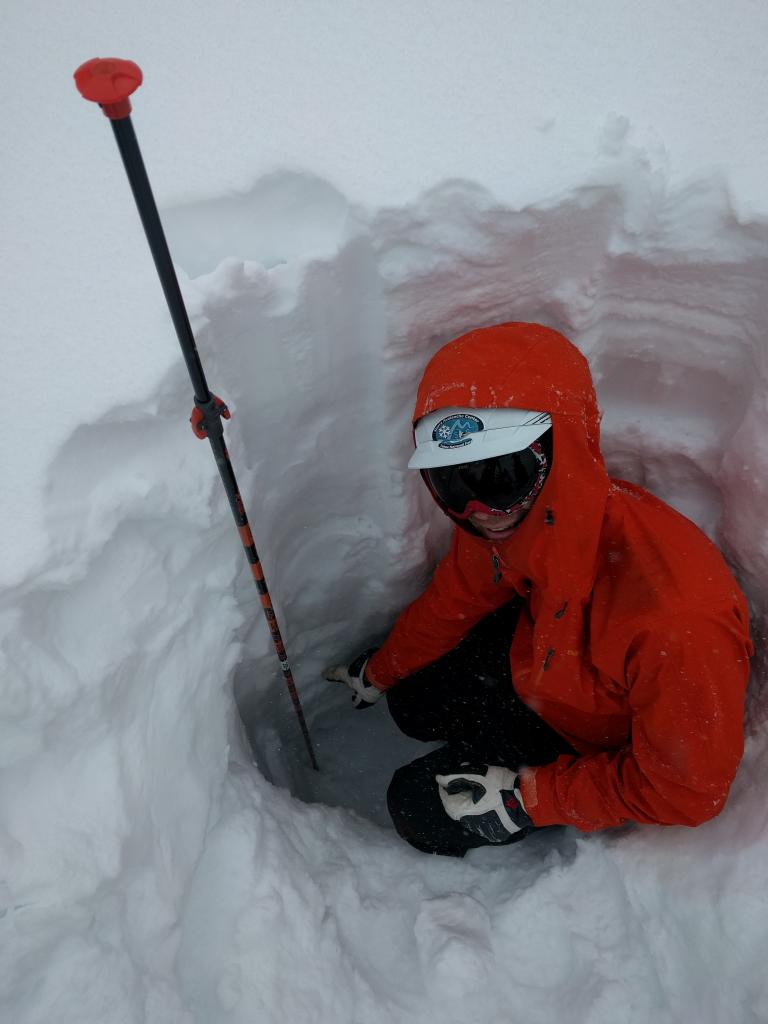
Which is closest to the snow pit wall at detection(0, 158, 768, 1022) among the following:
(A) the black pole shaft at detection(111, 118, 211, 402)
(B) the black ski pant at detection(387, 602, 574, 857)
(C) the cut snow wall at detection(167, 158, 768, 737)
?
(C) the cut snow wall at detection(167, 158, 768, 737)

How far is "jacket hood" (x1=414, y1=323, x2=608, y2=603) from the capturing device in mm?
1704

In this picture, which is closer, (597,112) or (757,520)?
(597,112)

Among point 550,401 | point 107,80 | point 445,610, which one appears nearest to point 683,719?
point 550,401

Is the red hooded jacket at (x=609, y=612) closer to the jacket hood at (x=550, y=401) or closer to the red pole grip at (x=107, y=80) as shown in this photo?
the jacket hood at (x=550, y=401)

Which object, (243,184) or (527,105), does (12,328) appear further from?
(527,105)

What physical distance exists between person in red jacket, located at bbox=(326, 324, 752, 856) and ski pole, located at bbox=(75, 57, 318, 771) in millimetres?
499

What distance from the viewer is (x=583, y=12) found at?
224 centimetres

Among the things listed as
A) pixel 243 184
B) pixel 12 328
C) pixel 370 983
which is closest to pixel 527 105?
pixel 243 184

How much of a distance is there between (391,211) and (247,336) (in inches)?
21.0

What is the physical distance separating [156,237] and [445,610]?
1.82 meters

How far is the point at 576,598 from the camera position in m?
2.02

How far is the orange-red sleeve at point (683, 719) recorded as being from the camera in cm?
181

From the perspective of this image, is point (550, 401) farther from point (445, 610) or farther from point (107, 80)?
point (445, 610)

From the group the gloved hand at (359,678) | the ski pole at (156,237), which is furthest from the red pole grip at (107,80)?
the gloved hand at (359,678)
